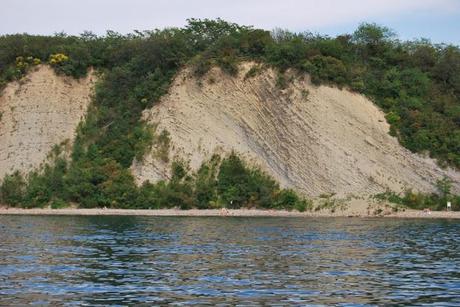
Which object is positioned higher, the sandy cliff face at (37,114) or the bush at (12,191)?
the sandy cliff face at (37,114)

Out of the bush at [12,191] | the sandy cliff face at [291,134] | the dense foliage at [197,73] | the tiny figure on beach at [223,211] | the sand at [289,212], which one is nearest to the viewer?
the sand at [289,212]

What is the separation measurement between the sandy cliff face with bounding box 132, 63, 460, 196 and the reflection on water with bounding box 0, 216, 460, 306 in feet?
60.2

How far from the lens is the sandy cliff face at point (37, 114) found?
71500 mm

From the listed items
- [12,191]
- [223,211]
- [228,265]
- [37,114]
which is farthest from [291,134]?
[228,265]

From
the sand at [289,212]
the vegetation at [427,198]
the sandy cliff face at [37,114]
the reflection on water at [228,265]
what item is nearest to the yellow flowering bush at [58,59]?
the sandy cliff face at [37,114]

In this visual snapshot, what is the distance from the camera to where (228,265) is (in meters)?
26.3

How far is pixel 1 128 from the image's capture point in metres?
74.2

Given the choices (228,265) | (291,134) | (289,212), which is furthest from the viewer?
(291,134)

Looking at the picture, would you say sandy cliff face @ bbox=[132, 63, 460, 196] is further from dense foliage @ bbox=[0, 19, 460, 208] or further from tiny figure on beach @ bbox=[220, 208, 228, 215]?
tiny figure on beach @ bbox=[220, 208, 228, 215]

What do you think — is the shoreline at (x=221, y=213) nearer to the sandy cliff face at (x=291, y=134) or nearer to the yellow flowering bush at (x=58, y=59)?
the sandy cliff face at (x=291, y=134)

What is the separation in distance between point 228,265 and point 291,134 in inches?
1630

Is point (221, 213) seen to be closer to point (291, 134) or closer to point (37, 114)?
point (291, 134)

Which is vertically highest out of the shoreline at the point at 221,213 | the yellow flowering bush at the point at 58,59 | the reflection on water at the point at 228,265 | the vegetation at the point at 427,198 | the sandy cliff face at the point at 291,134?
the yellow flowering bush at the point at 58,59

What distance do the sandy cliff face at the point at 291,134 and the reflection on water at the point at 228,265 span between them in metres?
18.4
